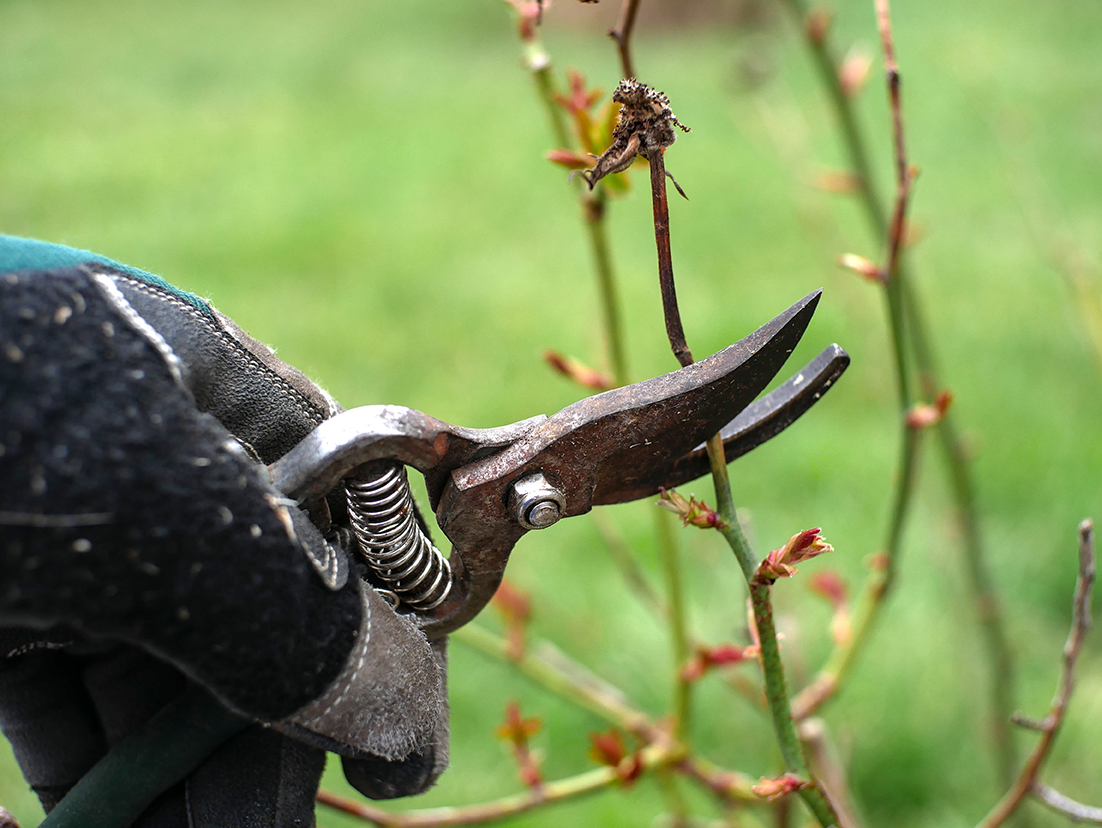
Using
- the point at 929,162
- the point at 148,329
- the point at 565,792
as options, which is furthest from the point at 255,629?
the point at 929,162

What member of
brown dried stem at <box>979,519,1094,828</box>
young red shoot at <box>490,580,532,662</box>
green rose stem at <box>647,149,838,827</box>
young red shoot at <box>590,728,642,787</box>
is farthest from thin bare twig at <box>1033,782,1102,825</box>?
young red shoot at <box>490,580,532,662</box>

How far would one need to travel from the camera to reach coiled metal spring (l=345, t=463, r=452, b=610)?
67cm

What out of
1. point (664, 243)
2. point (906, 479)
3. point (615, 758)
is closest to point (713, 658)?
point (615, 758)

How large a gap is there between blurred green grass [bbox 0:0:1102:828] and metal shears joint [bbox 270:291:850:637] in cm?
97

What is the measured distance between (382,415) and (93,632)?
219 mm

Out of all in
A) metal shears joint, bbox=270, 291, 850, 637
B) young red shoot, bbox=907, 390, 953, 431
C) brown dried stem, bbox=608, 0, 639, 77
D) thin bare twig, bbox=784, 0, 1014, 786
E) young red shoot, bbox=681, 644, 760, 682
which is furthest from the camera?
thin bare twig, bbox=784, 0, 1014, 786

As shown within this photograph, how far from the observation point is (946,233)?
355 cm

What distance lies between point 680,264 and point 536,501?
302 centimetres

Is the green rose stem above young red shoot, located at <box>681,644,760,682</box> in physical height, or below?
above

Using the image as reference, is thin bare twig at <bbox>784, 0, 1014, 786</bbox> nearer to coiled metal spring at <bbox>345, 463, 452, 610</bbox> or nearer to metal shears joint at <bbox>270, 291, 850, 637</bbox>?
metal shears joint at <bbox>270, 291, 850, 637</bbox>

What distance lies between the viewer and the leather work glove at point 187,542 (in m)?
0.54

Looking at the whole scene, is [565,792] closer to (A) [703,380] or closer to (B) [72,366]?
(A) [703,380]

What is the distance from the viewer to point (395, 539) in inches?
27.3

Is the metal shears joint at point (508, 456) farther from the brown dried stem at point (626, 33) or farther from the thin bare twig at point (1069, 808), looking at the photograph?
the thin bare twig at point (1069, 808)
